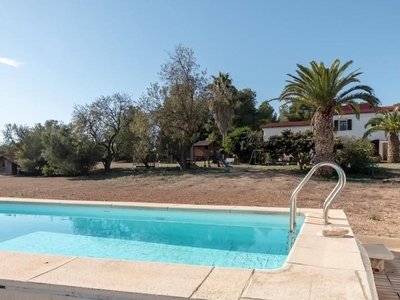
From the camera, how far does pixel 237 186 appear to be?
51.7 ft

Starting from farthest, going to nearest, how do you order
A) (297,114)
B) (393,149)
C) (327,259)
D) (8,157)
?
(297,114) → (8,157) → (393,149) → (327,259)

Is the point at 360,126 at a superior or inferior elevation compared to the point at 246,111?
inferior

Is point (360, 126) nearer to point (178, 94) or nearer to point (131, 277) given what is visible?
point (178, 94)

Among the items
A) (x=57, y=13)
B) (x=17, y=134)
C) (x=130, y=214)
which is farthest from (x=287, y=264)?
(x=17, y=134)

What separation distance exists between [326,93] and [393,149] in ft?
54.8

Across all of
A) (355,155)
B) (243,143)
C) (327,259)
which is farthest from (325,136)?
(327,259)

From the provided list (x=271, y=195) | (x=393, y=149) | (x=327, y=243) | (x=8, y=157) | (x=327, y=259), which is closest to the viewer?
(x=327, y=259)

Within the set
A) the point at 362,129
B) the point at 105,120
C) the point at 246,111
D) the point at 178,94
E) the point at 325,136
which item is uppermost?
the point at 246,111

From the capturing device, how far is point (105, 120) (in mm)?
26766

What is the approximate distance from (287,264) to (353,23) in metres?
13.5

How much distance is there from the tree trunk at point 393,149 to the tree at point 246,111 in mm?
21505

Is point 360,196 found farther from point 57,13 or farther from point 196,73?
point 196,73

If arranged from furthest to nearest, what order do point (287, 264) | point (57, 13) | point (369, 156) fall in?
point (369, 156), point (57, 13), point (287, 264)

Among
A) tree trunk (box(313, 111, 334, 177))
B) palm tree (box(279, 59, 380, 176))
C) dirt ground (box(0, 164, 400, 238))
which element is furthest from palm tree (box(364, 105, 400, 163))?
dirt ground (box(0, 164, 400, 238))
